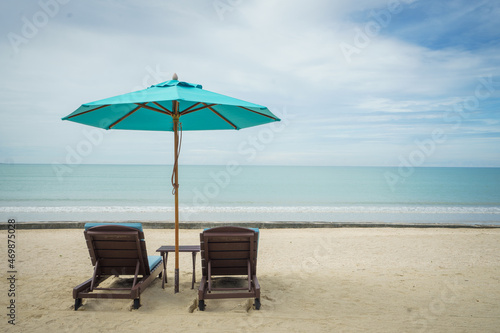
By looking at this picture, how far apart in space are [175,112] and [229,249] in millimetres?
1790

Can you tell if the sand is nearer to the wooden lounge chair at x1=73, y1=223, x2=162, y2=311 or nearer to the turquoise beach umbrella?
the wooden lounge chair at x1=73, y1=223, x2=162, y2=311

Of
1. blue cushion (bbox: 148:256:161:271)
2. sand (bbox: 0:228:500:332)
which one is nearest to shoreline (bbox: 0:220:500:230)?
sand (bbox: 0:228:500:332)

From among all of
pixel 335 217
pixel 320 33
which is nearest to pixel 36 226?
pixel 320 33

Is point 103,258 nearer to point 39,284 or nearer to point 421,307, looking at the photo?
point 39,284

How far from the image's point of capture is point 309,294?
394cm

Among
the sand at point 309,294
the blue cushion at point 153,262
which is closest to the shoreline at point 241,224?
the sand at point 309,294

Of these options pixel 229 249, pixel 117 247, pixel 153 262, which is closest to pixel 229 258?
pixel 229 249

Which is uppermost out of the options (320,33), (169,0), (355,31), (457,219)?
(169,0)

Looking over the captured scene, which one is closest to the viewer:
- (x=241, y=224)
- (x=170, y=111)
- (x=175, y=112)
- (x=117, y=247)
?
(x=117, y=247)

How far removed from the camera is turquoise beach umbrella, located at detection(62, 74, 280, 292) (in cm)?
318

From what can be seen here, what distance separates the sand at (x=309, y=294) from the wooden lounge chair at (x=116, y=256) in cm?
17

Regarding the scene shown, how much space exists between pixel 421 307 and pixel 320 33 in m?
8.48

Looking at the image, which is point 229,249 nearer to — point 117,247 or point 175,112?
point 117,247

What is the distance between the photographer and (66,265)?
539 centimetres
